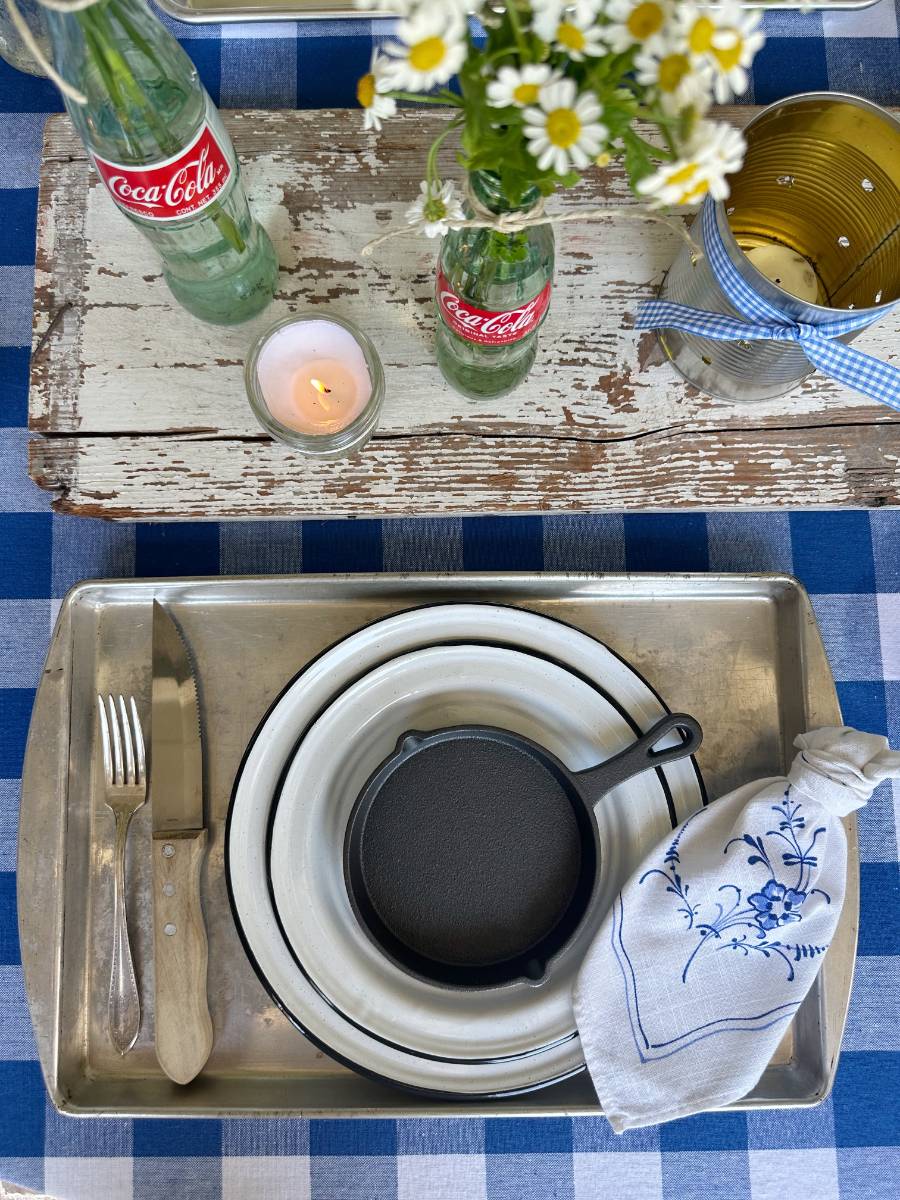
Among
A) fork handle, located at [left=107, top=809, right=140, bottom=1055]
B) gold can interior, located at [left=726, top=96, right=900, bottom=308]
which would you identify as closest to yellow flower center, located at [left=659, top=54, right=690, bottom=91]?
gold can interior, located at [left=726, top=96, right=900, bottom=308]

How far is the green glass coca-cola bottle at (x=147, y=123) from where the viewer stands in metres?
0.45

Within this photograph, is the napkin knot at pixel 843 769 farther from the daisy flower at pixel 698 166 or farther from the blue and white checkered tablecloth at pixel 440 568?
the daisy flower at pixel 698 166

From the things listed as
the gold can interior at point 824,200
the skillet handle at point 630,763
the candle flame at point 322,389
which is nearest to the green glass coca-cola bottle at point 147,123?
the candle flame at point 322,389

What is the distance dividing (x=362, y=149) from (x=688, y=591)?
0.41 m

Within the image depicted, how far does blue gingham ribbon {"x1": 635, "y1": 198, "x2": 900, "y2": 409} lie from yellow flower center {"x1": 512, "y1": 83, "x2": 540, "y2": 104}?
20 cm

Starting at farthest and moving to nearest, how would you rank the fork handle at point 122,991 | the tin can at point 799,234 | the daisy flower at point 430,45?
the fork handle at point 122,991 < the tin can at point 799,234 < the daisy flower at point 430,45

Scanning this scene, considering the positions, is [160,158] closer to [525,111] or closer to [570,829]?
[525,111]

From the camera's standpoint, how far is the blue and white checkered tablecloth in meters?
0.69

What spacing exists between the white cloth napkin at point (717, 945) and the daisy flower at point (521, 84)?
1.48ft

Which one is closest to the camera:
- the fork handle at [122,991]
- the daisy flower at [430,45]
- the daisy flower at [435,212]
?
the daisy flower at [430,45]

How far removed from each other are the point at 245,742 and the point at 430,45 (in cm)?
48

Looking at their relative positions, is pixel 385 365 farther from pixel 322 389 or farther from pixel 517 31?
pixel 517 31

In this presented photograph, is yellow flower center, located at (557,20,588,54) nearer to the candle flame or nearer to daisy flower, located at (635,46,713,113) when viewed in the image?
daisy flower, located at (635,46,713,113)

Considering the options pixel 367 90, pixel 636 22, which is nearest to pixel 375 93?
pixel 367 90
